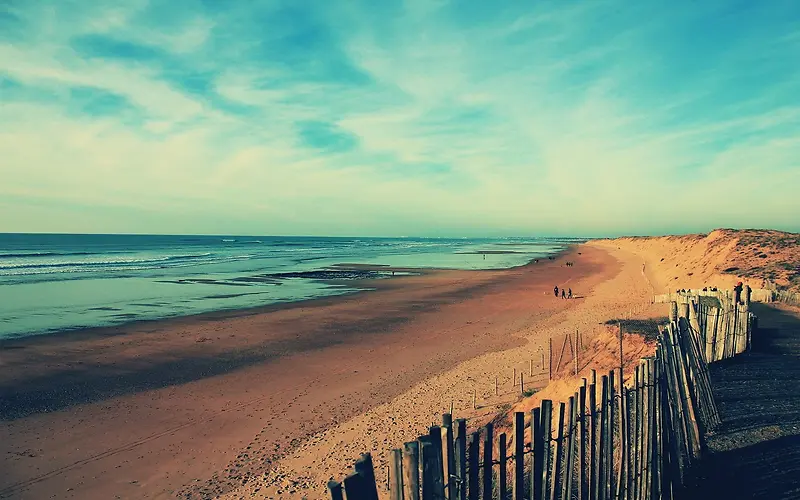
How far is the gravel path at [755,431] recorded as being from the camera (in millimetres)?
5855

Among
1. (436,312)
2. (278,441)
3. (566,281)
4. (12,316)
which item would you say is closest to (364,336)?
(436,312)

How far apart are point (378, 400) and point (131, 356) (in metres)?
10.4

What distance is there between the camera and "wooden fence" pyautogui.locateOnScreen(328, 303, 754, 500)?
3.15 meters

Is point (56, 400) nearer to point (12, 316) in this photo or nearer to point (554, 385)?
point (554, 385)

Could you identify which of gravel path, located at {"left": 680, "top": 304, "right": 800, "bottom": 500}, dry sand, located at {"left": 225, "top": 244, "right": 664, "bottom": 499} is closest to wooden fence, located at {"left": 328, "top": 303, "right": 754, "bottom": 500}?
gravel path, located at {"left": 680, "top": 304, "right": 800, "bottom": 500}

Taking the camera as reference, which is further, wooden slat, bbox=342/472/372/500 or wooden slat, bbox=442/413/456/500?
wooden slat, bbox=442/413/456/500

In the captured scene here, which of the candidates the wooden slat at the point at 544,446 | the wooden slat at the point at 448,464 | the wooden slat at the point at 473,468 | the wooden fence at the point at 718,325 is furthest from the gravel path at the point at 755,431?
the wooden slat at the point at 448,464

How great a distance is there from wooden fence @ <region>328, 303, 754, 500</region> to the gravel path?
30cm

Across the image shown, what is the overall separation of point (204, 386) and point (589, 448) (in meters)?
12.2

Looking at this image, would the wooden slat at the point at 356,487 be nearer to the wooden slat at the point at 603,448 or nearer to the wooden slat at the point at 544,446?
the wooden slat at the point at 544,446

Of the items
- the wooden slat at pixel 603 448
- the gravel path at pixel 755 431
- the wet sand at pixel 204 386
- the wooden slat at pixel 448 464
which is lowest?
the wet sand at pixel 204 386

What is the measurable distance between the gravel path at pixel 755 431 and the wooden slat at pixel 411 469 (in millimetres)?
4603

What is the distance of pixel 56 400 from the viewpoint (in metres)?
12.9

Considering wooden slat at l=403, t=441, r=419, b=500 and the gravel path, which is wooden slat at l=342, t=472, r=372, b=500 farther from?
the gravel path
